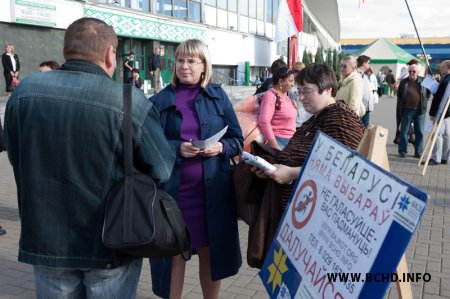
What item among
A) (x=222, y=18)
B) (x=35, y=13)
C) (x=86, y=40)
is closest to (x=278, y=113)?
(x=86, y=40)

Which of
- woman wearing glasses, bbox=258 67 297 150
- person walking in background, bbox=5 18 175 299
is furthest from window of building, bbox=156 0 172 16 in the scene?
person walking in background, bbox=5 18 175 299

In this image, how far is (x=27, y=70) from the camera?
54.6ft

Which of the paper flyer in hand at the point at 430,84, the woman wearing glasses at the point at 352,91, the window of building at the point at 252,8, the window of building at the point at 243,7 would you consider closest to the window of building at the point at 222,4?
the window of building at the point at 243,7

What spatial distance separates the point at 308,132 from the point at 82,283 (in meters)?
1.43

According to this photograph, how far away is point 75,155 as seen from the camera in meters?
1.81

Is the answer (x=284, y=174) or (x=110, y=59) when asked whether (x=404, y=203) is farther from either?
(x=110, y=59)

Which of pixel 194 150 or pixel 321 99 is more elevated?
pixel 321 99

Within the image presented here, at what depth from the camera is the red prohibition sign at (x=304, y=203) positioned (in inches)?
86.7

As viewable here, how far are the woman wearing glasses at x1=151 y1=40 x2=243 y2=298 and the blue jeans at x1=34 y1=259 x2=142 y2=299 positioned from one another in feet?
3.12

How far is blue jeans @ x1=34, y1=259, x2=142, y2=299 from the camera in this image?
1.91 metres

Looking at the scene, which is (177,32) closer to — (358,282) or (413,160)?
(413,160)

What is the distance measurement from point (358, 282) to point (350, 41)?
98592mm

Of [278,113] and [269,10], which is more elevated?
[269,10]

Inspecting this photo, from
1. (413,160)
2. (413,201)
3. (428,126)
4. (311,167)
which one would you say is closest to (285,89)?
(311,167)
